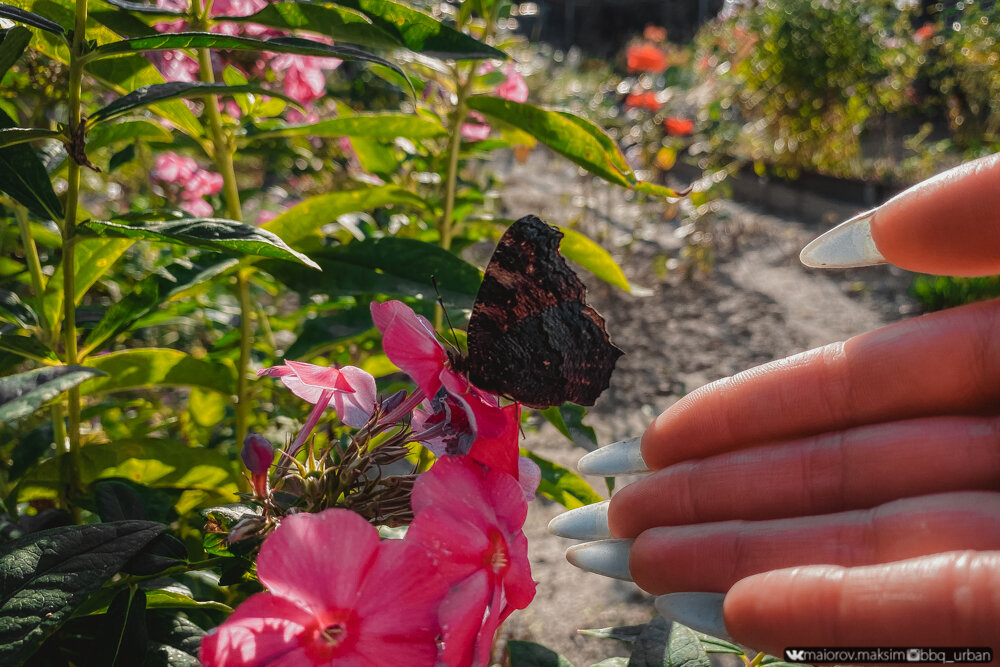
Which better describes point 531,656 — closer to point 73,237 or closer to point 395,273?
point 395,273

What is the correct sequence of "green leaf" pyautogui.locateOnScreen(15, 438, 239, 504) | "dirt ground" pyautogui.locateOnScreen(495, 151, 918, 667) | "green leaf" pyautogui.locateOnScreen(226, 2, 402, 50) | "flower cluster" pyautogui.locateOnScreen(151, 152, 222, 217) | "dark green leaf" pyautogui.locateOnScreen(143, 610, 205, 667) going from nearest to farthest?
"dark green leaf" pyautogui.locateOnScreen(143, 610, 205, 667) → "green leaf" pyautogui.locateOnScreen(226, 2, 402, 50) → "green leaf" pyautogui.locateOnScreen(15, 438, 239, 504) → "dirt ground" pyautogui.locateOnScreen(495, 151, 918, 667) → "flower cluster" pyautogui.locateOnScreen(151, 152, 222, 217)

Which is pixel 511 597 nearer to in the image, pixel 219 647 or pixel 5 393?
pixel 219 647

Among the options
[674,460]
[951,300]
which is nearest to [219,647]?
[674,460]

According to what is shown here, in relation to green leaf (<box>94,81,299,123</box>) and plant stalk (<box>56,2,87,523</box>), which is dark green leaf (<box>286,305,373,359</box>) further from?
green leaf (<box>94,81,299,123</box>)

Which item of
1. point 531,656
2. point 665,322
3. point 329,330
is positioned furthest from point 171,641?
point 665,322

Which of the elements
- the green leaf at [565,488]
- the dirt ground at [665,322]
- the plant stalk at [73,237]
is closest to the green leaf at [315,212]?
the plant stalk at [73,237]

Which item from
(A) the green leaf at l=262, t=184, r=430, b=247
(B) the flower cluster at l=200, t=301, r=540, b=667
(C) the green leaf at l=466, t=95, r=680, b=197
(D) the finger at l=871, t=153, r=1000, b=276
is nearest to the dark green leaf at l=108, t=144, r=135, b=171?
(A) the green leaf at l=262, t=184, r=430, b=247

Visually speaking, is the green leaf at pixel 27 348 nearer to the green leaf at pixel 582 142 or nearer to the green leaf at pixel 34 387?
the green leaf at pixel 34 387
